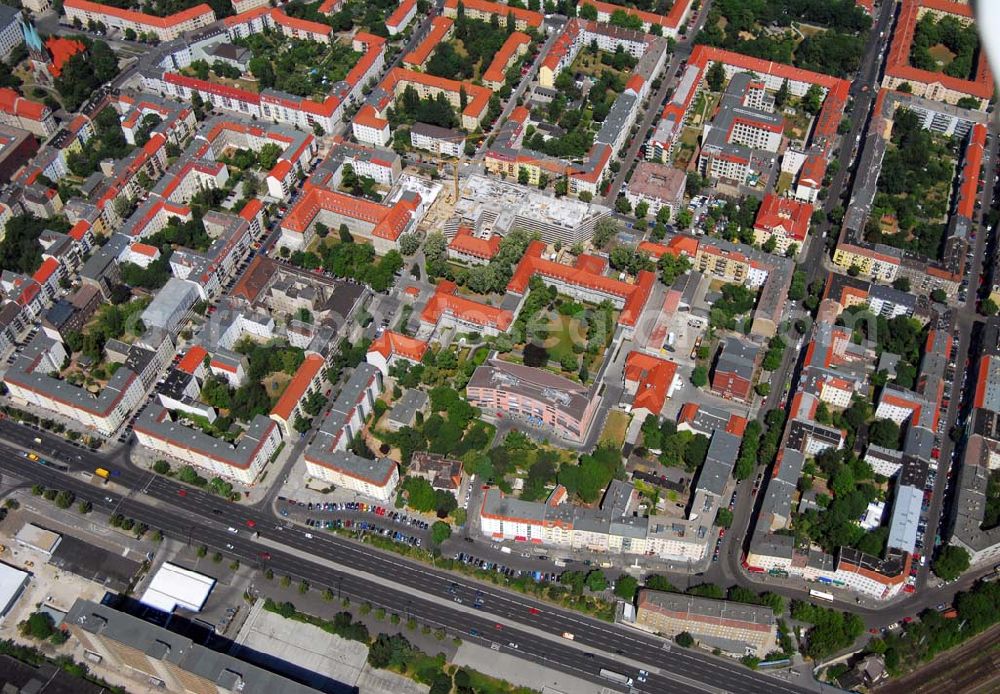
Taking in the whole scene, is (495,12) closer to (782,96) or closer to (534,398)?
(782,96)

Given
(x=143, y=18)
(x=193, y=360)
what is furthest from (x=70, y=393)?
(x=143, y=18)

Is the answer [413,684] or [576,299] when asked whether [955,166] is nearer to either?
[576,299]

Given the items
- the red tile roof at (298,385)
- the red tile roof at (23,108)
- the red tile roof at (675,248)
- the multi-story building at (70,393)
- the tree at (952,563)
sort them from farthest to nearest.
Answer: the red tile roof at (23,108) → the red tile roof at (675,248) → the multi-story building at (70,393) → the red tile roof at (298,385) → the tree at (952,563)

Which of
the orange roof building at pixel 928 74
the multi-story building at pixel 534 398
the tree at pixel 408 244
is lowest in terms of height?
the multi-story building at pixel 534 398

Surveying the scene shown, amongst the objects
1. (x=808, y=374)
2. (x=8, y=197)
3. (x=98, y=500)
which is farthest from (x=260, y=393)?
(x=808, y=374)

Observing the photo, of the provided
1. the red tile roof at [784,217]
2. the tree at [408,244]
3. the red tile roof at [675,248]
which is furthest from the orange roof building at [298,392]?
the red tile roof at [784,217]

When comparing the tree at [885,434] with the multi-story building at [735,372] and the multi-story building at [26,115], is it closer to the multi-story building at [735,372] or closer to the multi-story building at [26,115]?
the multi-story building at [735,372]
